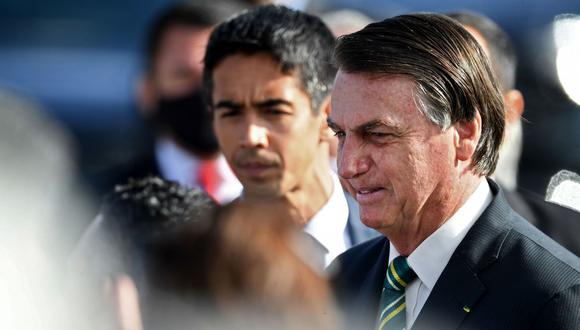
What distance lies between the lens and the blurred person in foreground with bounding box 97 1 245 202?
3.93 meters

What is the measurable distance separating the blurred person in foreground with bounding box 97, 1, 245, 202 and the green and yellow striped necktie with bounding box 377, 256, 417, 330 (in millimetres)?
1475

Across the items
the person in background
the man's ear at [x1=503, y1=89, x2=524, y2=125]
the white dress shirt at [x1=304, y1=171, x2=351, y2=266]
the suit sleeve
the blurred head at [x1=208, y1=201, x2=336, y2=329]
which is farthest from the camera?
the person in background

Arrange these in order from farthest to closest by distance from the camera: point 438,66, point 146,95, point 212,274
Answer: point 146,95 < point 438,66 < point 212,274

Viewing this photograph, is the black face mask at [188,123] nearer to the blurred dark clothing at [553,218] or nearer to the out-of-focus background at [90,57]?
the out-of-focus background at [90,57]

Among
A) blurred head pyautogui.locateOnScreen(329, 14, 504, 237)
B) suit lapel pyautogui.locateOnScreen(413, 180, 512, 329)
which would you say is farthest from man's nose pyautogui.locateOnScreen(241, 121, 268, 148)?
suit lapel pyautogui.locateOnScreen(413, 180, 512, 329)

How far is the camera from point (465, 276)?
2154mm

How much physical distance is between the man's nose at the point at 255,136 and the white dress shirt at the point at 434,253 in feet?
2.75

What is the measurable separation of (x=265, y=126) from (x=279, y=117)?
2.0 inches

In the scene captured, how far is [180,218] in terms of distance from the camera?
2760 millimetres

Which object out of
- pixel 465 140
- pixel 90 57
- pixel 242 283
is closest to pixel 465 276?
pixel 465 140

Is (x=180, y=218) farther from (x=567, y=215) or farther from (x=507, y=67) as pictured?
(x=507, y=67)

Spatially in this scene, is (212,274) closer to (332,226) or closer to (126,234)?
(126,234)

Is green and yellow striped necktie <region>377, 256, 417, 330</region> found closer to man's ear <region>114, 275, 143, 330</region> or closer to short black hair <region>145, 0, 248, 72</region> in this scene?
man's ear <region>114, 275, 143, 330</region>

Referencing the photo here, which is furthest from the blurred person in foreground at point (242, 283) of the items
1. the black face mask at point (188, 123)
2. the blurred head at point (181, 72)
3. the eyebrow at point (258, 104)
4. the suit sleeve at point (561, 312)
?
the black face mask at point (188, 123)
